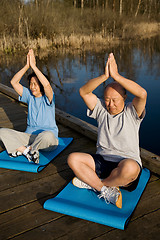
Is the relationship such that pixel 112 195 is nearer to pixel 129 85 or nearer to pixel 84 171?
pixel 84 171

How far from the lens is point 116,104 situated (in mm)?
2266

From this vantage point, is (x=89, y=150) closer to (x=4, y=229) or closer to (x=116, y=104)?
(x=116, y=104)

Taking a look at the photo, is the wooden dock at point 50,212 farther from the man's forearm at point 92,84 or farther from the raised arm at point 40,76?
the man's forearm at point 92,84

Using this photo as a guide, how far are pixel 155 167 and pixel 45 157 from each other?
1.25 metres

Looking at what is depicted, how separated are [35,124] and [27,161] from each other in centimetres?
55

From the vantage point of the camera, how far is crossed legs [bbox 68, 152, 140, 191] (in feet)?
7.09

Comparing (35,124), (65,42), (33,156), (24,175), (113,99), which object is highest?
(113,99)

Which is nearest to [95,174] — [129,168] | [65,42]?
[129,168]

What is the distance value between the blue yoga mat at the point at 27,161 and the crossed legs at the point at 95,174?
638 mm

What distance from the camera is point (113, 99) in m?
2.24

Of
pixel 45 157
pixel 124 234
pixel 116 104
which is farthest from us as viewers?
pixel 45 157

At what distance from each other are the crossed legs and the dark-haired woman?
2.43 feet

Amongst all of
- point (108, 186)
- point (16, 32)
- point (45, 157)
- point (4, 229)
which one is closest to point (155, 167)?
point (108, 186)

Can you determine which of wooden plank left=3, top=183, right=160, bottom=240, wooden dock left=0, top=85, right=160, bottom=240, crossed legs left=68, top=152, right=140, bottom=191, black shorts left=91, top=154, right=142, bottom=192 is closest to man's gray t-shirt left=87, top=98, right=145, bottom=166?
black shorts left=91, top=154, right=142, bottom=192
